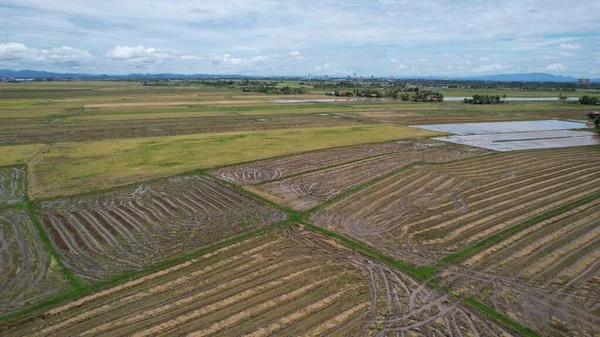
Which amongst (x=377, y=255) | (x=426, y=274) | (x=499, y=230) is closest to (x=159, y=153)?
(x=377, y=255)

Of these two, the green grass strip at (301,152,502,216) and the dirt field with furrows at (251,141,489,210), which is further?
Result: the dirt field with furrows at (251,141,489,210)

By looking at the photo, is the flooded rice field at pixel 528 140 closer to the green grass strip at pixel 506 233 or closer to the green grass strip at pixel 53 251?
the green grass strip at pixel 506 233

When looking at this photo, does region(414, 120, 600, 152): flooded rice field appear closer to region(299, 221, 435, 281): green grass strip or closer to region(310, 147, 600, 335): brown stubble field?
region(310, 147, 600, 335): brown stubble field

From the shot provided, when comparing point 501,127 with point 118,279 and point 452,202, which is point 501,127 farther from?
point 118,279

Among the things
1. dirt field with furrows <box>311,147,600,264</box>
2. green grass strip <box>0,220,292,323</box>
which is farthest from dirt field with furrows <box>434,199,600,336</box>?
green grass strip <box>0,220,292,323</box>

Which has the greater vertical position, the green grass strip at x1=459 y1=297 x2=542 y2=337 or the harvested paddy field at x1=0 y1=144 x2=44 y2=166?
the harvested paddy field at x1=0 y1=144 x2=44 y2=166

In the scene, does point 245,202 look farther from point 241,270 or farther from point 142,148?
point 142,148

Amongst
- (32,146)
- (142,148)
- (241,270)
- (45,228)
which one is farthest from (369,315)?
(32,146)

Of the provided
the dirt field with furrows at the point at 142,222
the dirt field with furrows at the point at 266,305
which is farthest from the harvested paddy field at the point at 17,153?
the dirt field with furrows at the point at 266,305
